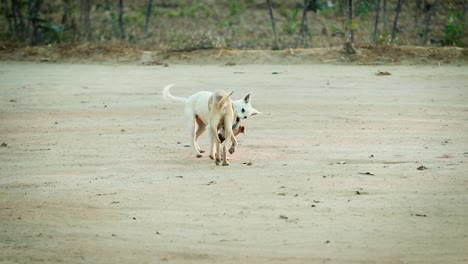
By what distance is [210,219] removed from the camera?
8.84 m

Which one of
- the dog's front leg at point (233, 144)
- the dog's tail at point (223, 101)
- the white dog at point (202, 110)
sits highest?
the dog's tail at point (223, 101)

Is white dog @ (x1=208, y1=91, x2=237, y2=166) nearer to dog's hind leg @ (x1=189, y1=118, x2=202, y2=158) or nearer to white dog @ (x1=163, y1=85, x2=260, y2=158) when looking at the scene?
white dog @ (x1=163, y1=85, x2=260, y2=158)

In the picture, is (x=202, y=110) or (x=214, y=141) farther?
(x=202, y=110)

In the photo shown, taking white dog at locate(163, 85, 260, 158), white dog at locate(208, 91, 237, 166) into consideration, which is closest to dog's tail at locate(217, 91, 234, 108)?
white dog at locate(208, 91, 237, 166)

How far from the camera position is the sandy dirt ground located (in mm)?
8047

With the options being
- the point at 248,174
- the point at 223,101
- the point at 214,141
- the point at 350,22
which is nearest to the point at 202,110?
the point at 214,141

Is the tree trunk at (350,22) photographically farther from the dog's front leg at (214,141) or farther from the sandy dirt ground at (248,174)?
the dog's front leg at (214,141)

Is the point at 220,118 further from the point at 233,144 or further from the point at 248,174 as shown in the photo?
the point at 248,174

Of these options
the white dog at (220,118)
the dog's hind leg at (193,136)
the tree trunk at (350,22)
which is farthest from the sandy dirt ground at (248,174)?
the tree trunk at (350,22)

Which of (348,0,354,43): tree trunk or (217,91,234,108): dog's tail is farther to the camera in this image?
(348,0,354,43): tree trunk

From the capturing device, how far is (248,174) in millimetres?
10914

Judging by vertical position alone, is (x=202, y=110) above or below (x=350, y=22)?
above

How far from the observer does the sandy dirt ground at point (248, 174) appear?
805 centimetres

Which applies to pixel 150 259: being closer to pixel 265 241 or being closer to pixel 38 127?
pixel 265 241
